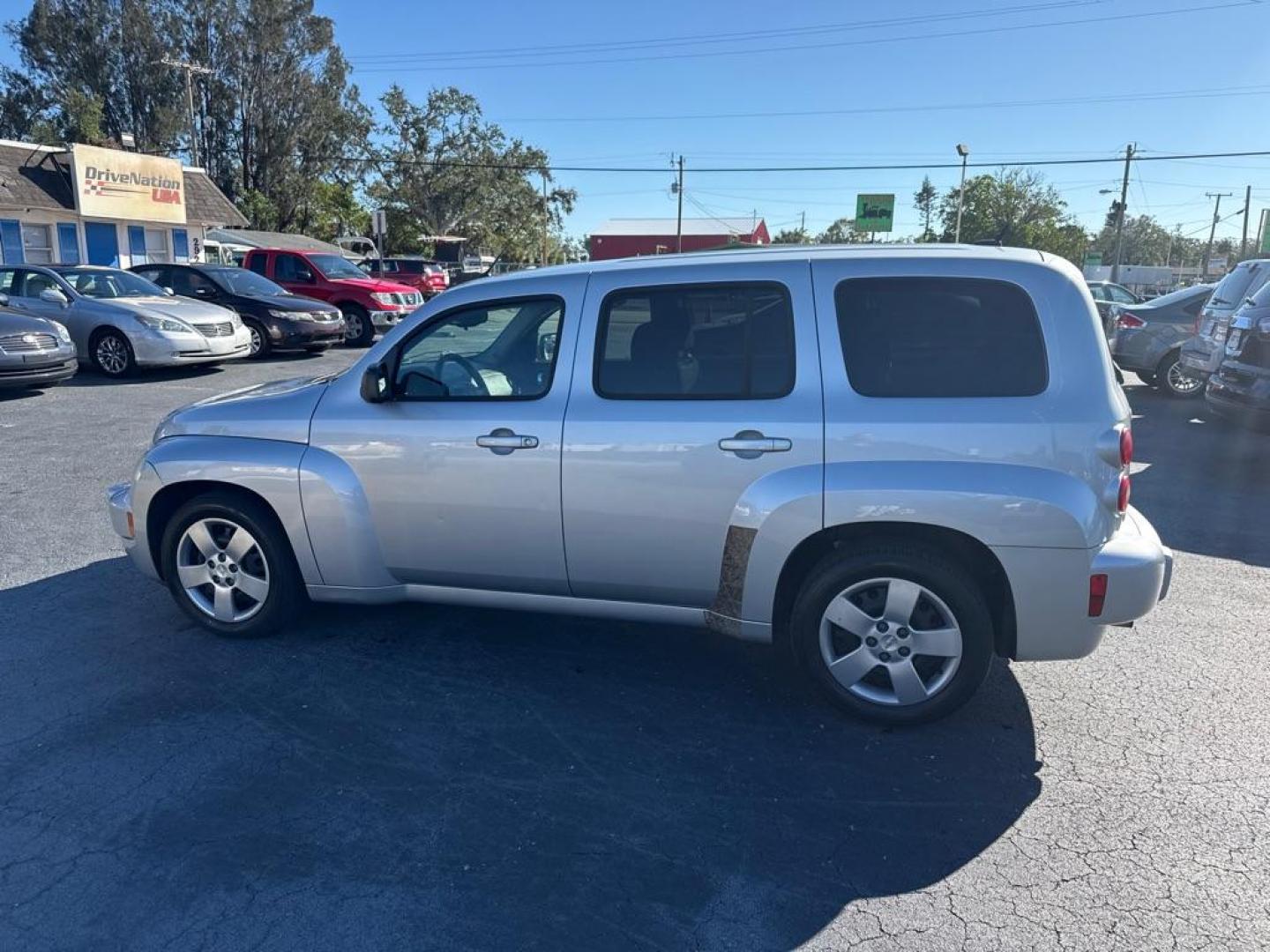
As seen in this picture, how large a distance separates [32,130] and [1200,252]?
138607 mm

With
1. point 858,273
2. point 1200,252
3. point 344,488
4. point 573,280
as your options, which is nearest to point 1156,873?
point 858,273

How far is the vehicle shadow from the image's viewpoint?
6.25 meters

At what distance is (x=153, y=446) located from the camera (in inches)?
176

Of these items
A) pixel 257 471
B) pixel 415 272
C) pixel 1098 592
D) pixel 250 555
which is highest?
pixel 415 272

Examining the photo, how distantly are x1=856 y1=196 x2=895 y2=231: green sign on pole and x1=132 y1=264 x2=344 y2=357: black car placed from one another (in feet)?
113

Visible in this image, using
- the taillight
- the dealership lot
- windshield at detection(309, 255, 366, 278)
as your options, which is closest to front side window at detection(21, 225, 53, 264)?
windshield at detection(309, 255, 366, 278)

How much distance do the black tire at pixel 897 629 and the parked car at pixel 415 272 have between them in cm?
2488

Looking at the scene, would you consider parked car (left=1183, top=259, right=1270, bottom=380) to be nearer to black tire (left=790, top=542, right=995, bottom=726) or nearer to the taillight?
the taillight

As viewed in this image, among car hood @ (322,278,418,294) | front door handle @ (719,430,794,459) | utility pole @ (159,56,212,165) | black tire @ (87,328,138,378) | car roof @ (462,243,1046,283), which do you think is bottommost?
black tire @ (87,328,138,378)

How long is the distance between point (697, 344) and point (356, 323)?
15965 mm

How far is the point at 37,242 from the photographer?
84.3 feet

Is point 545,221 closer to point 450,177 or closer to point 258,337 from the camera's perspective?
point 450,177

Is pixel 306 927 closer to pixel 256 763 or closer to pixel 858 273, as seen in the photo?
pixel 256 763

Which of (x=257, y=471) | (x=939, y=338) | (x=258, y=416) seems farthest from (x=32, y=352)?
(x=939, y=338)
